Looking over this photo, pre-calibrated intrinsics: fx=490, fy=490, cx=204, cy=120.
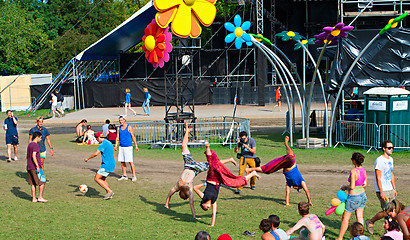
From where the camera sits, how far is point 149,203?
11.1 meters

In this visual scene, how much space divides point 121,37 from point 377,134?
53.4 feet

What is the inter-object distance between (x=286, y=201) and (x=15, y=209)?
19.3ft

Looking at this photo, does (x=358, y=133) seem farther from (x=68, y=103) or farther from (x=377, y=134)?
(x=68, y=103)

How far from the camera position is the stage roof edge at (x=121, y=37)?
21.9m

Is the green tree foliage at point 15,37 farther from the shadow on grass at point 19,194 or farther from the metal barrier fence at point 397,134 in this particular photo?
the metal barrier fence at point 397,134

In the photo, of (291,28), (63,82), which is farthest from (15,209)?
(291,28)

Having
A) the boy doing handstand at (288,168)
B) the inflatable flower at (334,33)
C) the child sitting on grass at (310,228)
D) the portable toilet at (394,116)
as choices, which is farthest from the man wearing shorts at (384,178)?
the inflatable flower at (334,33)

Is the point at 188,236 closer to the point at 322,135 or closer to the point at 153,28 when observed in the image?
the point at 153,28

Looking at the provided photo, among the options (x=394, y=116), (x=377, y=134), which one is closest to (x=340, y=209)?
(x=377, y=134)

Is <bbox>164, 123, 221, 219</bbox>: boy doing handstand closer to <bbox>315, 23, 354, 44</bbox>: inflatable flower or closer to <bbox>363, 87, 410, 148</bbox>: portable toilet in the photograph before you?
<bbox>363, 87, 410, 148</bbox>: portable toilet

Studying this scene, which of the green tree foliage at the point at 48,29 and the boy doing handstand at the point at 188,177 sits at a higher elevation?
the green tree foliage at the point at 48,29

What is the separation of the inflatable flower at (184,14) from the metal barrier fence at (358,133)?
641 centimetres

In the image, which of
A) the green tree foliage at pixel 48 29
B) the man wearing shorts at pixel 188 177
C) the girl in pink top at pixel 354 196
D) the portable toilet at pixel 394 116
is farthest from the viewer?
the green tree foliage at pixel 48 29

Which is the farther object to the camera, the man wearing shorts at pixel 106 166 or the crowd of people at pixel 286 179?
the man wearing shorts at pixel 106 166
